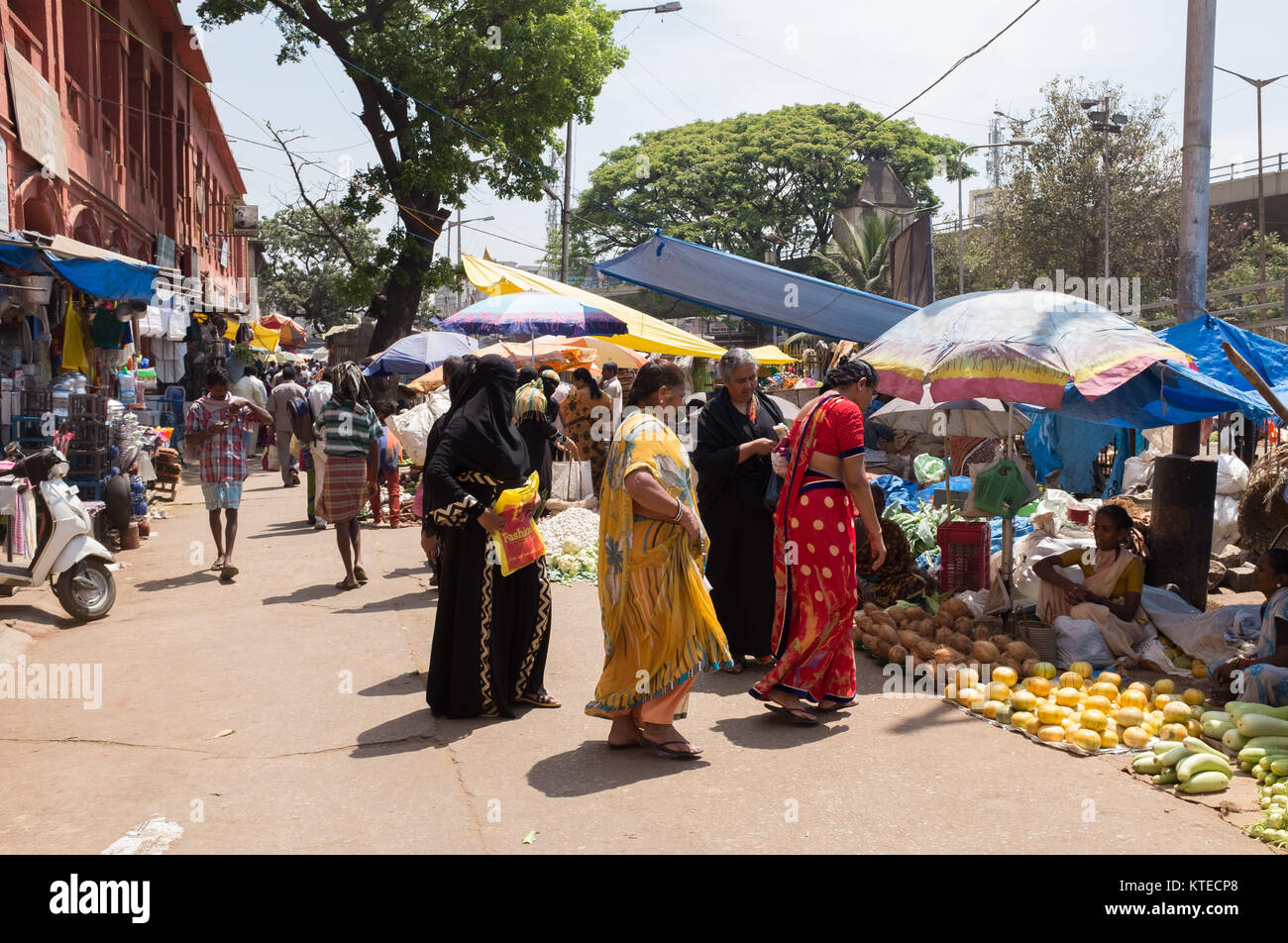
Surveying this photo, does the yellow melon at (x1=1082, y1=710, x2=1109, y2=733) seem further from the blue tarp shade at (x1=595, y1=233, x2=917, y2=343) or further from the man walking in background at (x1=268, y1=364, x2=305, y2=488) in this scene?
the man walking in background at (x1=268, y1=364, x2=305, y2=488)

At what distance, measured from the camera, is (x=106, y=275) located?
988cm

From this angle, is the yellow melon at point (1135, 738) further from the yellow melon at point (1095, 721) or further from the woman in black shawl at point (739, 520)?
the woman in black shawl at point (739, 520)

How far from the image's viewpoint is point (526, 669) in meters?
5.74

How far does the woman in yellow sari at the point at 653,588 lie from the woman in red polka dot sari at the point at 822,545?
2.22 ft

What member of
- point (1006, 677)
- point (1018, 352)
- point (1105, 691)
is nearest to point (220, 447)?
point (1018, 352)

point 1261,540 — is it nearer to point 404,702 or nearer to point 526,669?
point 526,669

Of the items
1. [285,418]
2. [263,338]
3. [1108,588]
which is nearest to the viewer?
[1108,588]

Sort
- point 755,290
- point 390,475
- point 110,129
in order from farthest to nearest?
1. point 110,129
2. point 390,475
3. point 755,290

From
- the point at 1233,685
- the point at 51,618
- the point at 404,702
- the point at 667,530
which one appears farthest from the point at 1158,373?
the point at 51,618

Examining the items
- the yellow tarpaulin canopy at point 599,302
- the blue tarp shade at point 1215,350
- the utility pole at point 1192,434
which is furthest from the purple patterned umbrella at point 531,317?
the utility pole at point 1192,434

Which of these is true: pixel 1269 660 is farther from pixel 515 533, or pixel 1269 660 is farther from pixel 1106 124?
pixel 1106 124

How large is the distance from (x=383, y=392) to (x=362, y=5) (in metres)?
7.82

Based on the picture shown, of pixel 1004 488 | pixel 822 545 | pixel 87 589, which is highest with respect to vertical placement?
pixel 1004 488

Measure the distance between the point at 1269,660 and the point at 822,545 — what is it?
8.23ft
